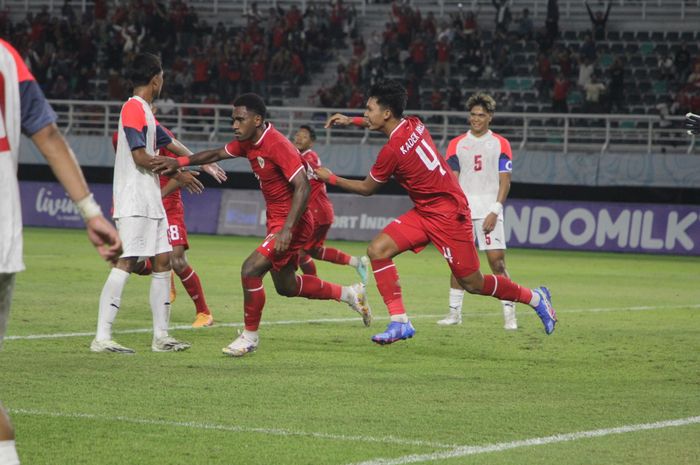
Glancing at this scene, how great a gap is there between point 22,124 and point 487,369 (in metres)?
5.61

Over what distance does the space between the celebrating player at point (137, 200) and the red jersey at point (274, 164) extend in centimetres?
74

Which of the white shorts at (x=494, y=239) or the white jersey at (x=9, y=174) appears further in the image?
the white shorts at (x=494, y=239)

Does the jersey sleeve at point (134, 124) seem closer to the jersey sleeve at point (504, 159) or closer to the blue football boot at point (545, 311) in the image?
the blue football boot at point (545, 311)

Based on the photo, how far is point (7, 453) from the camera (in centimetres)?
466

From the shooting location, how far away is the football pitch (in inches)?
254

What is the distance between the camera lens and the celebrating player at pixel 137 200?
10.1 m

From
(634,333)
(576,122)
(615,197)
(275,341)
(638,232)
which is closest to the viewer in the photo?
(275,341)

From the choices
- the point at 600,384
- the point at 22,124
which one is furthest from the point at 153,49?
the point at 22,124

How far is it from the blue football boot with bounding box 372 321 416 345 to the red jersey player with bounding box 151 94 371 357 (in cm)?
100

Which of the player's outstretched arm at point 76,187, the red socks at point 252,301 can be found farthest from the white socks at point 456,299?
the player's outstretched arm at point 76,187

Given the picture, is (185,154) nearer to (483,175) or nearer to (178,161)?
(178,161)

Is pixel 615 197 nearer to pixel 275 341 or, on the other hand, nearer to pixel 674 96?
pixel 674 96

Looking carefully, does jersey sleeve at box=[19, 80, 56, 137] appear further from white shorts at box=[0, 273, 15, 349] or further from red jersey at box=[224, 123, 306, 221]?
red jersey at box=[224, 123, 306, 221]

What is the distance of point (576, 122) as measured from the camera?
1220 inches
